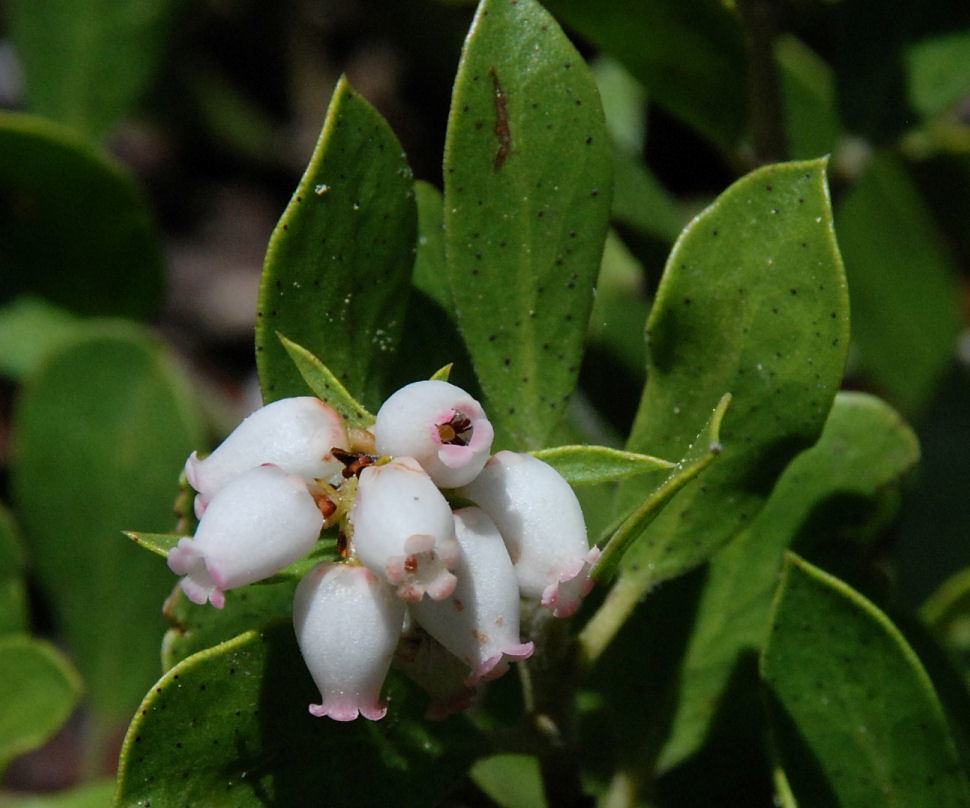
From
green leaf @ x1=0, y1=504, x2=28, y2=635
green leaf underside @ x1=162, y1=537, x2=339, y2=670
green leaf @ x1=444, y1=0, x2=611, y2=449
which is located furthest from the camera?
green leaf @ x1=0, y1=504, x2=28, y2=635

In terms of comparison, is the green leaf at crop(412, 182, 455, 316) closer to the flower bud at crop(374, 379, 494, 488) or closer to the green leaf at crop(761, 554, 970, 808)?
the flower bud at crop(374, 379, 494, 488)

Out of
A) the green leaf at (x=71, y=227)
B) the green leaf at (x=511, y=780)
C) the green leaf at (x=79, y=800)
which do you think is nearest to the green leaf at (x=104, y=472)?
the green leaf at (x=71, y=227)

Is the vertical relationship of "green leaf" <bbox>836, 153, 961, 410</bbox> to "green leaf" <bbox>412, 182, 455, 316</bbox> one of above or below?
below

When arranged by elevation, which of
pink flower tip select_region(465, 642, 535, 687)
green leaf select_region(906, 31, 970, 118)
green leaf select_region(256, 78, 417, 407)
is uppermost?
green leaf select_region(906, 31, 970, 118)

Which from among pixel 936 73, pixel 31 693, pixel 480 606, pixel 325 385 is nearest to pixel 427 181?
pixel 936 73

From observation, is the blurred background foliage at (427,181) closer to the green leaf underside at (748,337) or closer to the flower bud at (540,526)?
the green leaf underside at (748,337)

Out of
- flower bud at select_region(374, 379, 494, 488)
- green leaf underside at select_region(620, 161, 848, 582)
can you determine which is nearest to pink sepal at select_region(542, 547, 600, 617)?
flower bud at select_region(374, 379, 494, 488)

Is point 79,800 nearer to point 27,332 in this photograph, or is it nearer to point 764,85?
point 27,332
